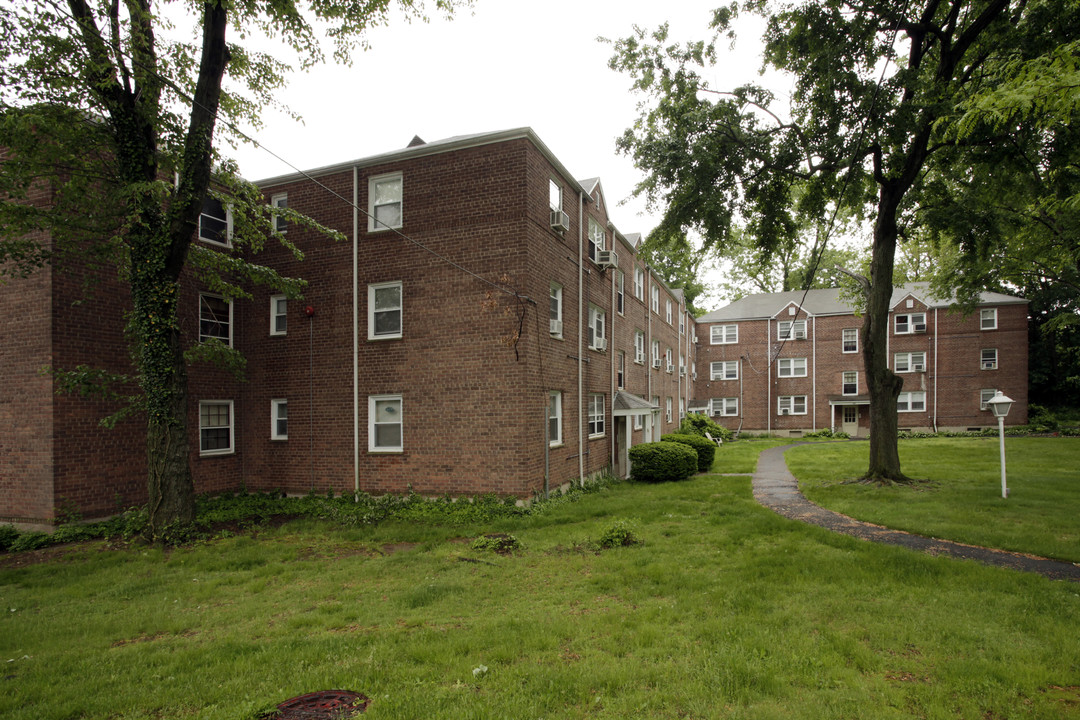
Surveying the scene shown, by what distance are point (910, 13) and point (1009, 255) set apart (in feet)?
44.2

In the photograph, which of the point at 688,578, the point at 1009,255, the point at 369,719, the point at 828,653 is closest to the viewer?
the point at 369,719

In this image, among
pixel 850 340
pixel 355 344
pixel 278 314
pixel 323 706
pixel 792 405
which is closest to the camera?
pixel 323 706

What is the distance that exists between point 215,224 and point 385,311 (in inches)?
207

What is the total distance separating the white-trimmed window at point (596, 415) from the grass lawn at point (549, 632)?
720 centimetres

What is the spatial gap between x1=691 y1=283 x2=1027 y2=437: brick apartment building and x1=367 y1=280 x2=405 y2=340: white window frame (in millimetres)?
25464

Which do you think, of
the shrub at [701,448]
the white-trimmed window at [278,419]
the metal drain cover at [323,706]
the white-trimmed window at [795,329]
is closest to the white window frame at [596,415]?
the shrub at [701,448]

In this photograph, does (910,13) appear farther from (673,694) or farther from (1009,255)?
(673,694)

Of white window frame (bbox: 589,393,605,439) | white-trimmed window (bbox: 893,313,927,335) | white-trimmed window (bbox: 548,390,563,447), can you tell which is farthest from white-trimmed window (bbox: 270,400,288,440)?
white-trimmed window (bbox: 893,313,927,335)

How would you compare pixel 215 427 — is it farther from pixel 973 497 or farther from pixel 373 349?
pixel 973 497

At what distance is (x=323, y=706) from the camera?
3980mm

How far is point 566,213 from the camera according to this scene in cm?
1452

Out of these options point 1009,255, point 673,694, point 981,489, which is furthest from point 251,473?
point 1009,255

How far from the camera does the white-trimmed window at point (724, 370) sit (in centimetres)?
4000

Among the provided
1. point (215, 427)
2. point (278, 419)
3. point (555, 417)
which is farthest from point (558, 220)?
point (215, 427)
